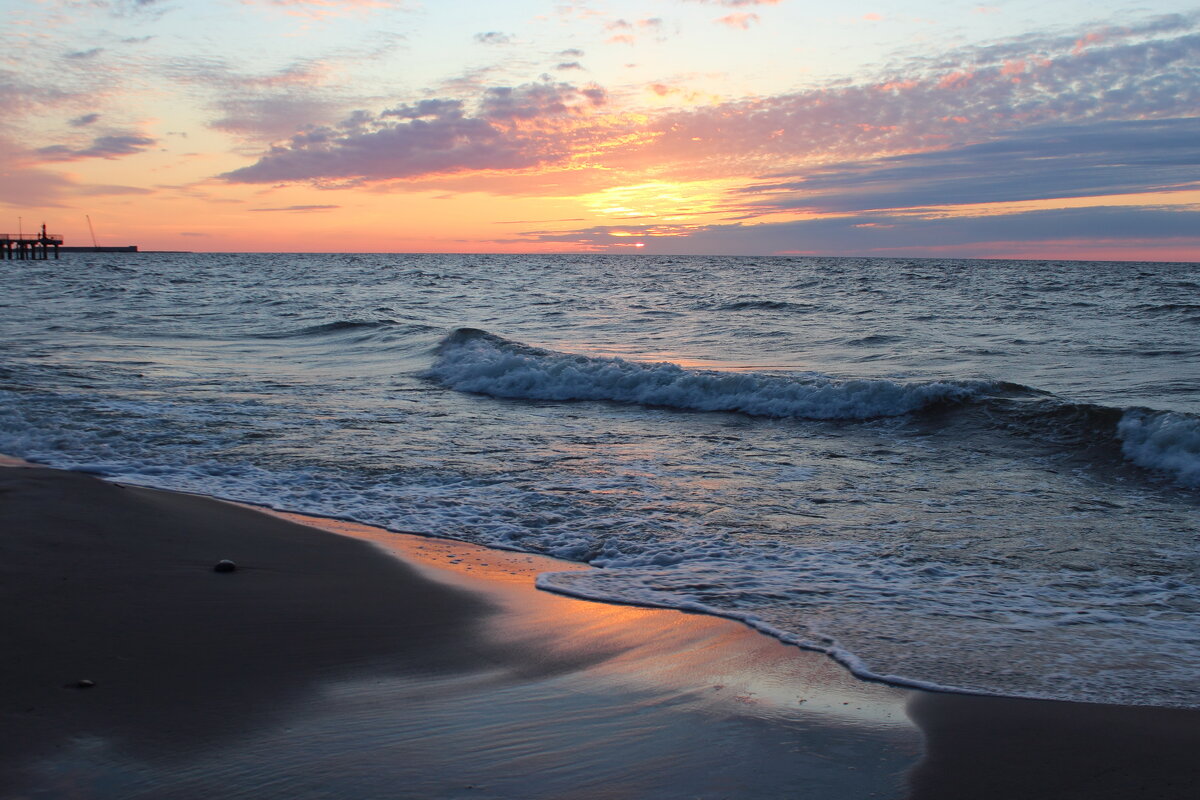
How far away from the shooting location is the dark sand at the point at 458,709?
2.76 metres

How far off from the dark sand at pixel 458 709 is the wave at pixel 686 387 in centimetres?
763

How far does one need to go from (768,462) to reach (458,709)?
572 cm

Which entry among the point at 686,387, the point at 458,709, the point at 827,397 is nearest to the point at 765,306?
the point at 686,387

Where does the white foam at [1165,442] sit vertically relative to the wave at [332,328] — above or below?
below

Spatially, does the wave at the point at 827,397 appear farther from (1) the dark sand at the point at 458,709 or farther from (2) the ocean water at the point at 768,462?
(1) the dark sand at the point at 458,709

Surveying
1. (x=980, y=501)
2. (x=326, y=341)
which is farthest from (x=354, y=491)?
(x=326, y=341)

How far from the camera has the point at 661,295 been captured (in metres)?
38.6

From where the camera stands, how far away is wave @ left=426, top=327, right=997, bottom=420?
1141 cm

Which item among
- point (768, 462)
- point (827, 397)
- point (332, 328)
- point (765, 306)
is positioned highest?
point (765, 306)

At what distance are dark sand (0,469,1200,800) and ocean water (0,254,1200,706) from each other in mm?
404

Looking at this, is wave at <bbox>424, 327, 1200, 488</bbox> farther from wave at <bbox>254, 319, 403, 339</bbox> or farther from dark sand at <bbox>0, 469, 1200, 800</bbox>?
wave at <bbox>254, 319, 403, 339</bbox>

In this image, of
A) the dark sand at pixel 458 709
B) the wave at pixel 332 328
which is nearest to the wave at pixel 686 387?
the wave at pixel 332 328

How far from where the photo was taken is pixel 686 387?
41.7 ft

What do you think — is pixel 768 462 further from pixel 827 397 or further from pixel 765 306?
pixel 765 306
